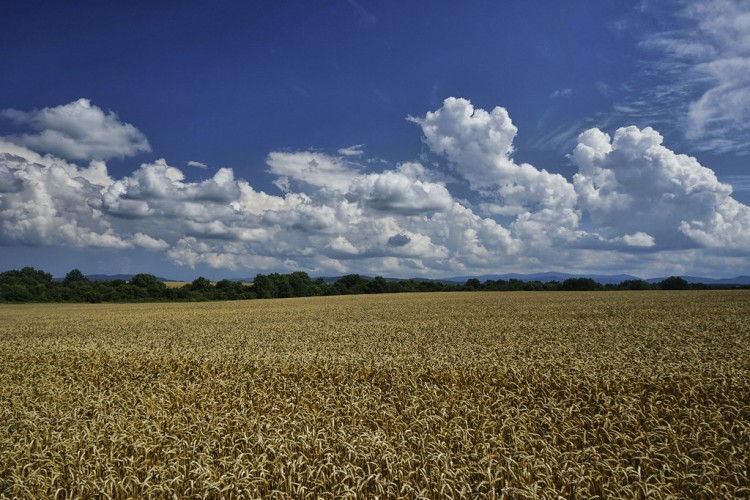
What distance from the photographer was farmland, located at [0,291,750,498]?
5000mm

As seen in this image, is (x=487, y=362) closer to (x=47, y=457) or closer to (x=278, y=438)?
(x=278, y=438)

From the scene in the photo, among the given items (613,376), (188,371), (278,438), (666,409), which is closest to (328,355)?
(188,371)

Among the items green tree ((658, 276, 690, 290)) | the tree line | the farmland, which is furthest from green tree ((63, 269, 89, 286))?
green tree ((658, 276, 690, 290))

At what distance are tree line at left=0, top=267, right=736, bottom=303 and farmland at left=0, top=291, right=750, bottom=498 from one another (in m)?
72.7

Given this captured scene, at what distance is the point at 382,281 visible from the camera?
101 metres

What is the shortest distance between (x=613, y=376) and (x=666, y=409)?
2056 millimetres

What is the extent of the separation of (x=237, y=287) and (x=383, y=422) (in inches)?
3373

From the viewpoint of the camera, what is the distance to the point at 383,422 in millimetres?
7156

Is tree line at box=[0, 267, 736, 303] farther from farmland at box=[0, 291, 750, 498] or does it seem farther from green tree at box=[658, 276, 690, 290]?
farmland at box=[0, 291, 750, 498]

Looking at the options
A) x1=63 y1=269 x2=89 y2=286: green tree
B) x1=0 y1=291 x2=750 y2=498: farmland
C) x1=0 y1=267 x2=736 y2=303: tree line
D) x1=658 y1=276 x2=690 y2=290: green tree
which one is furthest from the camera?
x1=63 y1=269 x2=89 y2=286: green tree

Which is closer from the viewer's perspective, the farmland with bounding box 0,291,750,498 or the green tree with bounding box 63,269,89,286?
the farmland with bounding box 0,291,750,498

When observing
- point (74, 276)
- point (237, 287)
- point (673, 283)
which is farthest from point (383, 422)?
point (74, 276)

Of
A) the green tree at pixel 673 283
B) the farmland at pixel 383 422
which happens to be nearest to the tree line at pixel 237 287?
the green tree at pixel 673 283

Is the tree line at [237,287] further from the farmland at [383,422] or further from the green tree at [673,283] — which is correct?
the farmland at [383,422]
